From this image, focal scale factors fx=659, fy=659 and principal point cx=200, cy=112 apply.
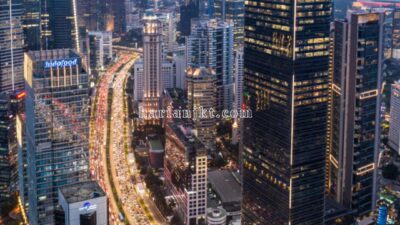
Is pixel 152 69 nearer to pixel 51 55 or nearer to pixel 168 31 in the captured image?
pixel 168 31

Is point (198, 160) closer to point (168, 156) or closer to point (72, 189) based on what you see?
point (168, 156)

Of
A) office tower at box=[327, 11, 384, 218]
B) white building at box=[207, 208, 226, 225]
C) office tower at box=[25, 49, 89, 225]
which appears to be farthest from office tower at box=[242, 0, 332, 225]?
office tower at box=[25, 49, 89, 225]

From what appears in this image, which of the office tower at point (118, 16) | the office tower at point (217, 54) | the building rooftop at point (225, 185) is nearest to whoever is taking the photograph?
the building rooftop at point (225, 185)

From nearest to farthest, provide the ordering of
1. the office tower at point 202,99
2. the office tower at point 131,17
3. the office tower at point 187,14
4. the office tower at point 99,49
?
the office tower at point 202,99 → the office tower at point 99,49 → the office tower at point 187,14 → the office tower at point 131,17

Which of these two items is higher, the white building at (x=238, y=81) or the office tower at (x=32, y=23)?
the office tower at (x=32, y=23)

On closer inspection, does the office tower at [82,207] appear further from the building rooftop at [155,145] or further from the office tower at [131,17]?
the office tower at [131,17]

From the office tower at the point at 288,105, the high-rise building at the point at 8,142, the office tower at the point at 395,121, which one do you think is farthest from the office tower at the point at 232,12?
the office tower at the point at 288,105
